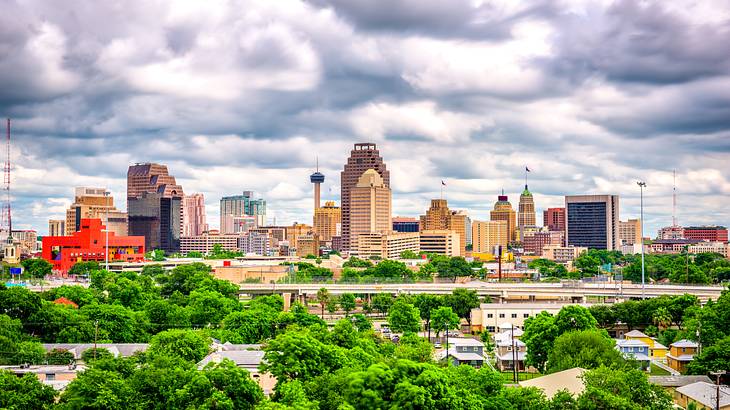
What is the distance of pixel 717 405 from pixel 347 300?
7603 centimetres

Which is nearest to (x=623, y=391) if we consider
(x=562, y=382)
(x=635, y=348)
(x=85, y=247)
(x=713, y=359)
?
(x=562, y=382)

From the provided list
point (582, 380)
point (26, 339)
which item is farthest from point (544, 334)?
point (26, 339)

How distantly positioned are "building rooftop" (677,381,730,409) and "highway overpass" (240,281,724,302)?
69.7 metres

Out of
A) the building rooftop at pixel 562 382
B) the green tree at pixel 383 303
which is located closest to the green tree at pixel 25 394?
the building rooftop at pixel 562 382

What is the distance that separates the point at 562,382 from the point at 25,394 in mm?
32199

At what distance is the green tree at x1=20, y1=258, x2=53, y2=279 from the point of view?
17890 cm

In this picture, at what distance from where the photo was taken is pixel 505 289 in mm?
138500

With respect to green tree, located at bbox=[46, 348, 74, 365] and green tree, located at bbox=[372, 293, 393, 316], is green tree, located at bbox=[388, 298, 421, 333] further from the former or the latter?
green tree, located at bbox=[46, 348, 74, 365]

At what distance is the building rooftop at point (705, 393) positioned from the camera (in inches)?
2189

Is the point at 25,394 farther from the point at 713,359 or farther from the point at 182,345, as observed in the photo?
the point at 713,359

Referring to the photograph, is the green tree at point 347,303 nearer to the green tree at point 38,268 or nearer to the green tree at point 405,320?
the green tree at point 405,320

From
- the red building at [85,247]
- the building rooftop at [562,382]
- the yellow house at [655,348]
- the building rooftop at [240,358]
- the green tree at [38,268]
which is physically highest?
the red building at [85,247]

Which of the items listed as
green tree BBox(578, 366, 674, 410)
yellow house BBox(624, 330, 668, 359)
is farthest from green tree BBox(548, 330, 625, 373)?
yellow house BBox(624, 330, 668, 359)

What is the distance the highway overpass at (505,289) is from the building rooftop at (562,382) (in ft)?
237
